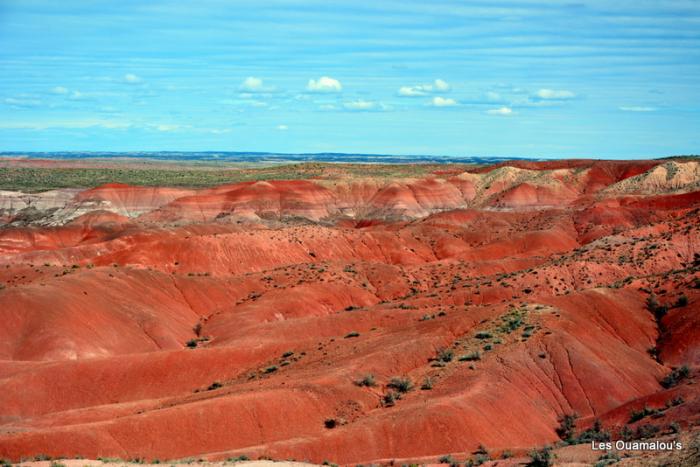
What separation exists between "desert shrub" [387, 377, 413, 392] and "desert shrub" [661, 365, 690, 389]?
13667 mm

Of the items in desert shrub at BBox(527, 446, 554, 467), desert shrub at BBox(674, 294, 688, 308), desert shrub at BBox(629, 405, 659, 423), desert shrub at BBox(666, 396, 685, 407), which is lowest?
desert shrub at BBox(629, 405, 659, 423)

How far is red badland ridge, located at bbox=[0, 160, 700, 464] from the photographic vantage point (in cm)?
3328

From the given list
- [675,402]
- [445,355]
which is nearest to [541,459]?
[675,402]

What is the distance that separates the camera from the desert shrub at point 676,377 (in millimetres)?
42000

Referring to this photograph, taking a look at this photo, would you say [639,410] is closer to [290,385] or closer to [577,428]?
[577,428]

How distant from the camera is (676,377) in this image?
4256 cm

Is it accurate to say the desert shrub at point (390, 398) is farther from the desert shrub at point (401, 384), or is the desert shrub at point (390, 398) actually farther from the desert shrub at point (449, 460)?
the desert shrub at point (449, 460)

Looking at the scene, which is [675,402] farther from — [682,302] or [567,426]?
[682,302]

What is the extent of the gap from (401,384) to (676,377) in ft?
48.9

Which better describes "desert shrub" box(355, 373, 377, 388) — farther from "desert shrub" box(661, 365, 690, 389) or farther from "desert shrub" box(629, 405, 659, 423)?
"desert shrub" box(661, 365, 690, 389)

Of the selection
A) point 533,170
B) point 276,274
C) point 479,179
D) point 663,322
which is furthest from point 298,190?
point 663,322

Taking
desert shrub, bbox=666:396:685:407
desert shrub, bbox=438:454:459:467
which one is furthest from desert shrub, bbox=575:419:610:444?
desert shrub, bbox=438:454:459:467

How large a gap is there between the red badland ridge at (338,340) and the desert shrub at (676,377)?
0.60 ft

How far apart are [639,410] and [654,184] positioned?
10324 centimetres
